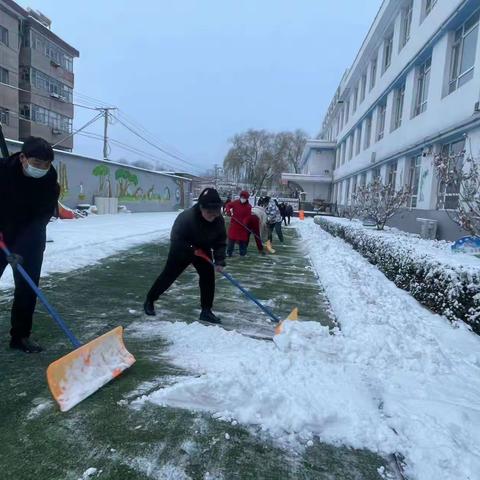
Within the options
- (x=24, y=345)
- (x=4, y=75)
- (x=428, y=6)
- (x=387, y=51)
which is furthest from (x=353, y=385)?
(x=4, y=75)

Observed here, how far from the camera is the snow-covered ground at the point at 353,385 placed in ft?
7.91

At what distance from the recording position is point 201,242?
167 inches

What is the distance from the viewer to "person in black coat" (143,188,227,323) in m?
4.10

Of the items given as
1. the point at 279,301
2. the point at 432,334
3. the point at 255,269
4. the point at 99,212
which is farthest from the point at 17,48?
the point at 432,334

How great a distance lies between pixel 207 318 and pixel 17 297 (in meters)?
1.96

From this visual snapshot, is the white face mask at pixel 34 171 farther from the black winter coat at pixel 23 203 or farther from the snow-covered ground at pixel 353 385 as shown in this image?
the snow-covered ground at pixel 353 385

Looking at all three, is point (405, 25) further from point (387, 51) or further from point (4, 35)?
point (4, 35)

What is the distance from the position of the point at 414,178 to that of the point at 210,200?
13903mm

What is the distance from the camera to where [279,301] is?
572 centimetres

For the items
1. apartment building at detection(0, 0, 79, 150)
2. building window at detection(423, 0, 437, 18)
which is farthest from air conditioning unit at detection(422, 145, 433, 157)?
apartment building at detection(0, 0, 79, 150)

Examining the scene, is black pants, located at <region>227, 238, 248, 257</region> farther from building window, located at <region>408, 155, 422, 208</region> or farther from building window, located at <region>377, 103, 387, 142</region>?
building window, located at <region>377, 103, 387, 142</region>

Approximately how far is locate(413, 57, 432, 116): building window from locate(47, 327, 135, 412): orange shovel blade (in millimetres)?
14720

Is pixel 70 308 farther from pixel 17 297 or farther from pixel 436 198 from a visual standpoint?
pixel 436 198

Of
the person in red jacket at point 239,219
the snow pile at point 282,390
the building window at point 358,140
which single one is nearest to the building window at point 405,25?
the building window at point 358,140
